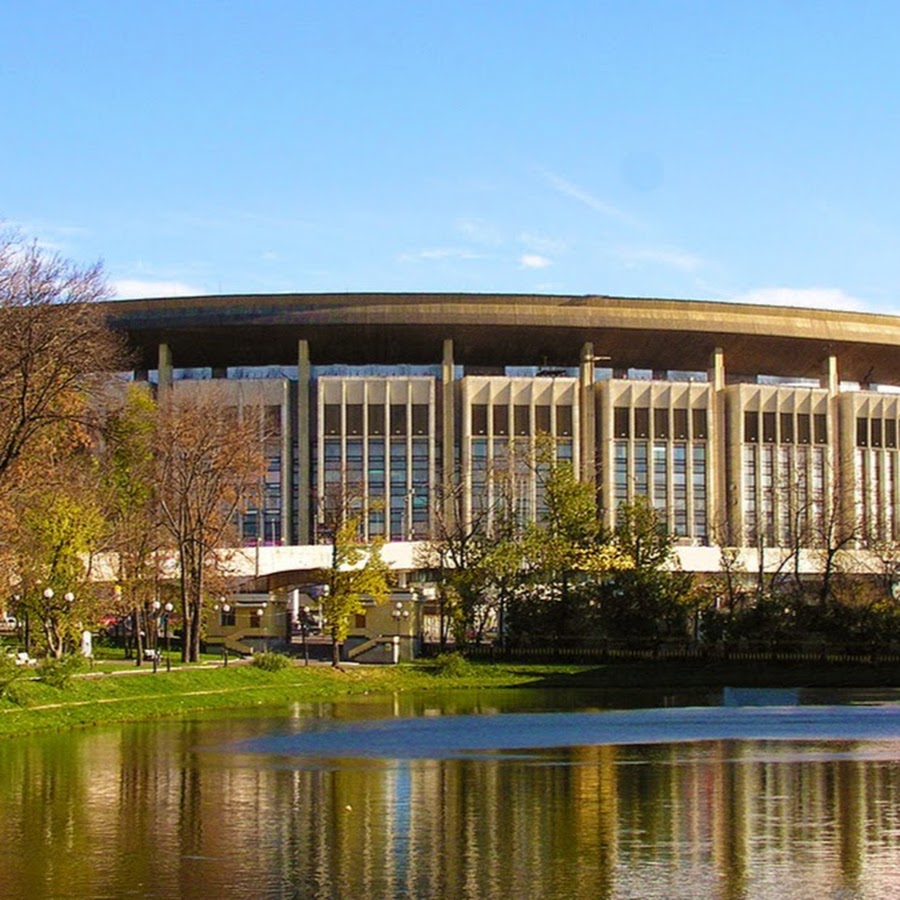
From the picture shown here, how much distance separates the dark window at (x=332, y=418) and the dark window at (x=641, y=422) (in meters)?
19.6

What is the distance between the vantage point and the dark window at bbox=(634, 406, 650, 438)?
113 meters

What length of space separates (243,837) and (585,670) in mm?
46799

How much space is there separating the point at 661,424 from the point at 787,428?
887cm

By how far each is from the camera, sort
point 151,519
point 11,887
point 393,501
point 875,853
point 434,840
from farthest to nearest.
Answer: point 393,501, point 151,519, point 434,840, point 875,853, point 11,887

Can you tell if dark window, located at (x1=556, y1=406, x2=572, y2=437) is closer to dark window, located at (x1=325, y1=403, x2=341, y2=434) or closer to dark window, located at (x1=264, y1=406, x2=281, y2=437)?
dark window, located at (x1=325, y1=403, x2=341, y2=434)

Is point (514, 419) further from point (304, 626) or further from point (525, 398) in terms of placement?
point (304, 626)

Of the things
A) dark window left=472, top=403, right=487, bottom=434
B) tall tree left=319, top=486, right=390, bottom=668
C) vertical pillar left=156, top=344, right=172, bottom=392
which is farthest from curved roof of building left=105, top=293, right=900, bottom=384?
tall tree left=319, top=486, right=390, bottom=668

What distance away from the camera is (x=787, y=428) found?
114938mm

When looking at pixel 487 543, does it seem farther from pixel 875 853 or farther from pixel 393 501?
pixel 875 853

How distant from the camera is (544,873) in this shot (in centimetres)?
2098

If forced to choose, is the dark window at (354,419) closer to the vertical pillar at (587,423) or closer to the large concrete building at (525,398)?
the large concrete building at (525,398)

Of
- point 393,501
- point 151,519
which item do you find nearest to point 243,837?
point 151,519

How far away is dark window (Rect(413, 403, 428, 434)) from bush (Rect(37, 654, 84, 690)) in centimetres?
6299

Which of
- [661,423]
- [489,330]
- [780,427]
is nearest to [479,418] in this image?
[489,330]
